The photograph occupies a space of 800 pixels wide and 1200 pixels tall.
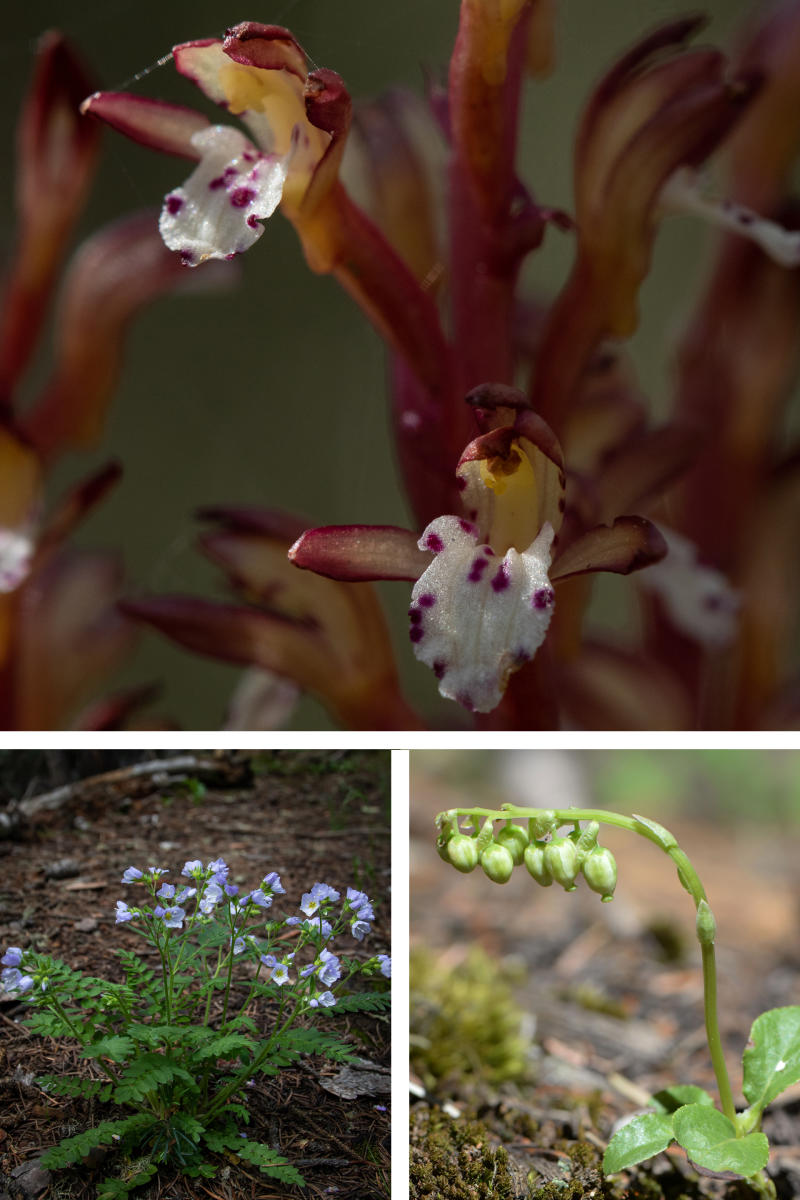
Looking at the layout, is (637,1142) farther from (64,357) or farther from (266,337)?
(266,337)

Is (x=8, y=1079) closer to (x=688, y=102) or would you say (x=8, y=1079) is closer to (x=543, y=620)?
(x=543, y=620)

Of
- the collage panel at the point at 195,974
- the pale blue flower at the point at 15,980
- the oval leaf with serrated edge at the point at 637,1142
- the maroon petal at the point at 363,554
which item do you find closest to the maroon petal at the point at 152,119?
the maroon petal at the point at 363,554

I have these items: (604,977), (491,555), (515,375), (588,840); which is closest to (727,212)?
(515,375)

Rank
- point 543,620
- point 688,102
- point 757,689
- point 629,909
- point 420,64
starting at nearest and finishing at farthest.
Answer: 1. point 543,620
2. point 688,102
3. point 420,64
4. point 757,689
5. point 629,909

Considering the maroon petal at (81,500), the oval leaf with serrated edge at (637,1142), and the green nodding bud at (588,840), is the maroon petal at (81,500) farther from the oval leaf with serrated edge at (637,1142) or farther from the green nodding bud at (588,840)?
the oval leaf with serrated edge at (637,1142)

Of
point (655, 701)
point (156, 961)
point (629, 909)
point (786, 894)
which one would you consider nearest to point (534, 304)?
point (655, 701)

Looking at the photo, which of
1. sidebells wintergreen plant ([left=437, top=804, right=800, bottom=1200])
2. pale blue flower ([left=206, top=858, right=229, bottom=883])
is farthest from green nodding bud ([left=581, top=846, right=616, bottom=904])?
pale blue flower ([left=206, top=858, right=229, bottom=883])
